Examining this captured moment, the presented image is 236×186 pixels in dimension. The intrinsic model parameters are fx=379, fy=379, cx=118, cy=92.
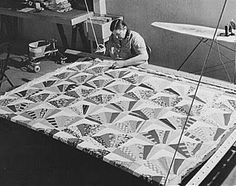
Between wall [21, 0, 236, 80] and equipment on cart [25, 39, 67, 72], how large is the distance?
1.06 m

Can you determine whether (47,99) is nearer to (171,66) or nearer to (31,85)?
(31,85)

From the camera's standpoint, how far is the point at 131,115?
2738mm

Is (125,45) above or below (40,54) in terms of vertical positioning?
above

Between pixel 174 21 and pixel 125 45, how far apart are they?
127 centimetres

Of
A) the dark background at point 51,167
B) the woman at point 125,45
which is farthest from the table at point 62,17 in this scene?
the dark background at point 51,167

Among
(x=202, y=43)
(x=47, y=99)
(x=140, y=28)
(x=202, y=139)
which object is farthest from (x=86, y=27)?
(x=202, y=139)

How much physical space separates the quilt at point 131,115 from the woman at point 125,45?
2.05 ft

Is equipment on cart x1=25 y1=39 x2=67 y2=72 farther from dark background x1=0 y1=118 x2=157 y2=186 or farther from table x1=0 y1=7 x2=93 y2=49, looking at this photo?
dark background x1=0 y1=118 x2=157 y2=186

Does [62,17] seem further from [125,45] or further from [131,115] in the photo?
[131,115]

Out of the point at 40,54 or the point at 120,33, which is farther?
the point at 40,54

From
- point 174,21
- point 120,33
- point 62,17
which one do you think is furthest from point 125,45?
point 62,17

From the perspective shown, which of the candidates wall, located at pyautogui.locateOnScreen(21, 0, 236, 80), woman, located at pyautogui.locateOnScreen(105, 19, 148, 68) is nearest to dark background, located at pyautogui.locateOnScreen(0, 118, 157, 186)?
woman, located at pyautogui.locateOnScreen(105, 19, 148, 68)

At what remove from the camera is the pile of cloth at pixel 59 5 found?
19.0 ft

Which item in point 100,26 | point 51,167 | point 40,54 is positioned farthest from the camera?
point 40,54
